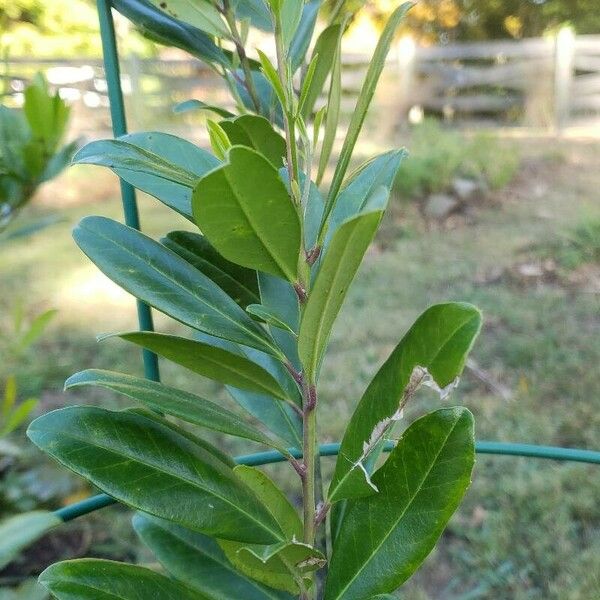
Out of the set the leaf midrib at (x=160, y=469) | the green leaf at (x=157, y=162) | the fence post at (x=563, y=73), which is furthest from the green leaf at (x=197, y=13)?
the fence post at (x=563, y=73)

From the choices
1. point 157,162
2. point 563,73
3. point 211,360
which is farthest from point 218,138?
point 563,73

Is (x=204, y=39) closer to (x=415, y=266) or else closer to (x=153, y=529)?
(x=153, y=529)

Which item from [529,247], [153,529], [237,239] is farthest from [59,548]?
[529,247]

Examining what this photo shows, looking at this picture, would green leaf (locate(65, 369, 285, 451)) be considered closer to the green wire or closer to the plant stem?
the green wire

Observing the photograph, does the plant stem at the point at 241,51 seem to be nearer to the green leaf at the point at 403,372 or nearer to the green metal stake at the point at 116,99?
the green metal stake at the point at 116,99

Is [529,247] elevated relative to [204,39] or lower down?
lower down

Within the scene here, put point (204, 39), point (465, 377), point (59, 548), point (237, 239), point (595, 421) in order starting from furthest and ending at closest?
point (465, 377) < point (595, 421) < point (59, 548) < point (204, 39) < point (237, 239)
